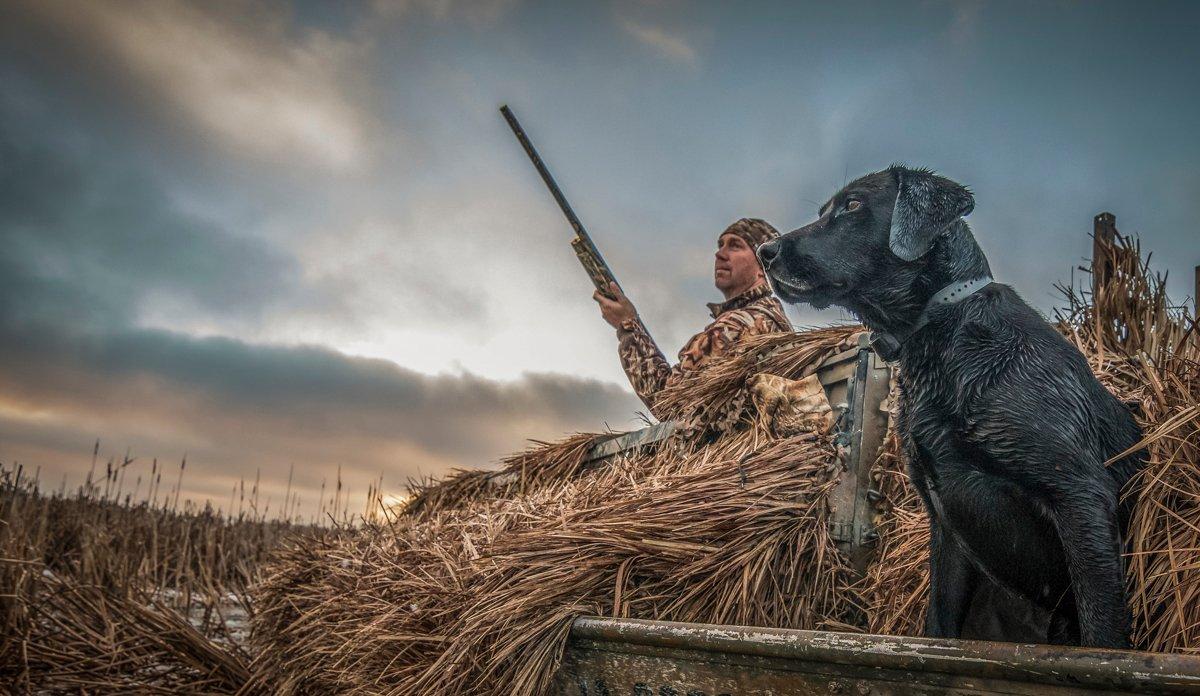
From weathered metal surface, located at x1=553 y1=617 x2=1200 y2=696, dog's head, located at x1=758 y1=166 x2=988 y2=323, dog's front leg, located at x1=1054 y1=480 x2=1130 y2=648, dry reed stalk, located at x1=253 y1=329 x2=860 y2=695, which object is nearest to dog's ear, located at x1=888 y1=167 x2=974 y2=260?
dog's head, located at x1=758 y1=166 x2=988 y2=323

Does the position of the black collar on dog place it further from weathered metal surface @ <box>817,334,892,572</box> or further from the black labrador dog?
weathered metal surface @ <box>817,334,892,572</box>

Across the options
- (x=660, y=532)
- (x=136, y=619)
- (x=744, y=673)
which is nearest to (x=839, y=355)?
(x=660, y=532)

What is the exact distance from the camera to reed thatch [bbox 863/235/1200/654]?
151cm

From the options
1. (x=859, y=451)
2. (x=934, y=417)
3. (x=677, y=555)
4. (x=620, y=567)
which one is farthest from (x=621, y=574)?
(x=934, y=417)

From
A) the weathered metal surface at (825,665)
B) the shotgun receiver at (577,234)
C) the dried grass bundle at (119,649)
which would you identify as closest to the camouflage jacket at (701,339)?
the shotgun receiver at (577,234)

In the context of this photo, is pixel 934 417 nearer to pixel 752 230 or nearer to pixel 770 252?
pixel 770 252

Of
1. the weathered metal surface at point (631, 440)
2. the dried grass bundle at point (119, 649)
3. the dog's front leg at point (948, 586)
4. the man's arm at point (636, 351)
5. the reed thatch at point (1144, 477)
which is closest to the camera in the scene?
the reed thatch at point (1144, 477)

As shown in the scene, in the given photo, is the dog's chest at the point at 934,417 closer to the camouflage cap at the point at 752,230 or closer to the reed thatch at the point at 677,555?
the reed thatch at the point at 677,555

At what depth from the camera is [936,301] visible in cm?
161

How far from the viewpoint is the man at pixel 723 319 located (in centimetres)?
431

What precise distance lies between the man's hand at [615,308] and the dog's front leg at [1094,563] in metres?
3.84

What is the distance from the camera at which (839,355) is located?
9.88 ft

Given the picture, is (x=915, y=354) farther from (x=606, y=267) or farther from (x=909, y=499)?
(x=606, y=267)

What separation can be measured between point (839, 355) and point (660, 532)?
101cm
